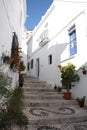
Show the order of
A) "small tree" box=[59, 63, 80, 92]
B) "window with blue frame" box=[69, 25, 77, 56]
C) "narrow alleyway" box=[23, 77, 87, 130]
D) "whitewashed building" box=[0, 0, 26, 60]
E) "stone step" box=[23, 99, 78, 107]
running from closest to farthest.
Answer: "whitewashed building" box=[0, 0, 26, 60]
"narrow alleyway" box=[23, 77, 87, 130]
"stone step" box=[23, 99, 78, 107]
"small tree" box=[59, 63, 80, 92]
"window with blue frame" box=[69, 25, 77, 56]

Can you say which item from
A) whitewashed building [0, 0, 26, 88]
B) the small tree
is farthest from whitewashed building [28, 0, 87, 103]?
whitewashed building [0, 0, 26, 88]

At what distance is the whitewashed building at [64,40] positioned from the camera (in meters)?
7.12

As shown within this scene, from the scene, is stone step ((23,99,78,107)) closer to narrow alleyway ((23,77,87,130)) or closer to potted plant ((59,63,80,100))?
narrow alleyway ((23,77,87,130))

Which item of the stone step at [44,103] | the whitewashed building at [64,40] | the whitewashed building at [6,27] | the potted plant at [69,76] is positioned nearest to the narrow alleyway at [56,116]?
the stone step at [44,103]

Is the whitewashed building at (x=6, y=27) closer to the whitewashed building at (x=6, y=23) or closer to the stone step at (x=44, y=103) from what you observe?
the whitewashed building at (x=6, y=23)

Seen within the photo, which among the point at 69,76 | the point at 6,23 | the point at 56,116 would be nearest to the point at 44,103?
the point at 56,116

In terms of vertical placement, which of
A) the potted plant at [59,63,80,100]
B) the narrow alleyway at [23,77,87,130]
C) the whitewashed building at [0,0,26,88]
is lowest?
the narrow alleyway at [23,77,87,130]

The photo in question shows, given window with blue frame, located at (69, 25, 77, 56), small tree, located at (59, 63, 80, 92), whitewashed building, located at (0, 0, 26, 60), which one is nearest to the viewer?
whitewashed building, located at (0, 0, 26, 60)

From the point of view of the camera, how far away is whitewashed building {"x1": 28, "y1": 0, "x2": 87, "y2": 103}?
7.12 m

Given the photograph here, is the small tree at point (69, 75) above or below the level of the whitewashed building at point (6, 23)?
below

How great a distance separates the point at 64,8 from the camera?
10.4 m

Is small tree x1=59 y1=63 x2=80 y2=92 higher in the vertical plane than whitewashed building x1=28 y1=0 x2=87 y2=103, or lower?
lower

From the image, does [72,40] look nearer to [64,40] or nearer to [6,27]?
[64,40]

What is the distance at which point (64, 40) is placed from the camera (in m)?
9.30
